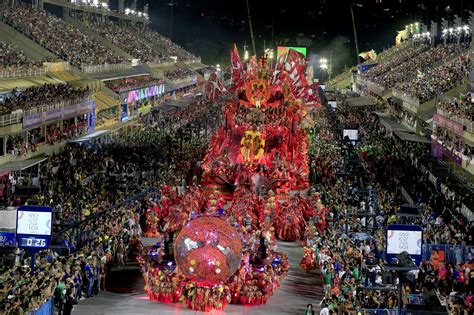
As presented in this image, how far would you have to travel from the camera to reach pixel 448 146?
1841 inches

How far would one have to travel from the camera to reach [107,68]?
246 feet

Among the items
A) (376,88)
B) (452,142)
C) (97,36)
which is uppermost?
(97,36)

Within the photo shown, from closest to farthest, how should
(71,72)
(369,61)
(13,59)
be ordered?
(13,59) < (71,72) < (369,61)

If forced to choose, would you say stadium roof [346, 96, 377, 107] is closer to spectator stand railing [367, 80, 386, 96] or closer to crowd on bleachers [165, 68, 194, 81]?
spectator stand railing [367, 80, 386, 96]

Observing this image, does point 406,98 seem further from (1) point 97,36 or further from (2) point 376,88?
(1) point 97,36

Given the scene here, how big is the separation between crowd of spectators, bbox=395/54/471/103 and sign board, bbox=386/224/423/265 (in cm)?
3652

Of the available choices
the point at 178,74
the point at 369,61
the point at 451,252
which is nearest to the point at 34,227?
the point at 451,252

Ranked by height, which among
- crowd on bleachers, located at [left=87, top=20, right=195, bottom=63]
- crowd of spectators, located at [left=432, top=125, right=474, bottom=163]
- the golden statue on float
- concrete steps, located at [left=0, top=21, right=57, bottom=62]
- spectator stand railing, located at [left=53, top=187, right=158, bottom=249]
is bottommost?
spectator stand railing, located at [left=53, top=187, right=158, bottom=249]

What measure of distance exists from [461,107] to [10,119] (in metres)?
20.3

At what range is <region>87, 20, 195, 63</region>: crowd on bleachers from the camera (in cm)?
9475

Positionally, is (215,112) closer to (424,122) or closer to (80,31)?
(80,31)

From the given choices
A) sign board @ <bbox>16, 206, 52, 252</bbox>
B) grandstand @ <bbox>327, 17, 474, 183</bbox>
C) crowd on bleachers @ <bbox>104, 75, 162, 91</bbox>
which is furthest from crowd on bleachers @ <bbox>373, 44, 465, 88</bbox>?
sign board @ <bbox>16, 206, 52, 252</bbox>

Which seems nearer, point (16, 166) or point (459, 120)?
point (16, 166)

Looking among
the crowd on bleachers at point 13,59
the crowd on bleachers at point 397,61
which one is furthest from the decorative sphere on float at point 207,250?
the crowd on bleachers at point 397,61
